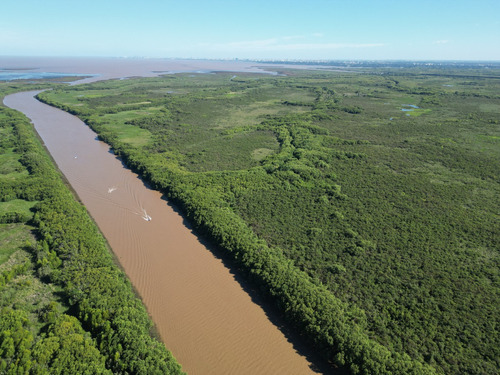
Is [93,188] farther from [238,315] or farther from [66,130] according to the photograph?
[66,130]

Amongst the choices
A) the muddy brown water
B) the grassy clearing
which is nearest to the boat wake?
the muddy brown water

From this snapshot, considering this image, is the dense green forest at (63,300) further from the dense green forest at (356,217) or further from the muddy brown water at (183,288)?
the dense green forest at (356,217)

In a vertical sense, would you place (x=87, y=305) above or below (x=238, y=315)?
above

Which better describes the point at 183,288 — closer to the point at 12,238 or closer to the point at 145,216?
the point at 145,216

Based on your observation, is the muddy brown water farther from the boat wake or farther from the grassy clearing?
the grassy clearing

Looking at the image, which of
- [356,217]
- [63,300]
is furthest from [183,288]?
[356,217]

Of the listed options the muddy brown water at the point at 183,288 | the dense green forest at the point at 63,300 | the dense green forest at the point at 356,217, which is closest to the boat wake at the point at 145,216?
the muddy brown water at the point at 183,288

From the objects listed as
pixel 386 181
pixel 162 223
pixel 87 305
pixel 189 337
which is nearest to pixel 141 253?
pixel 162 223
